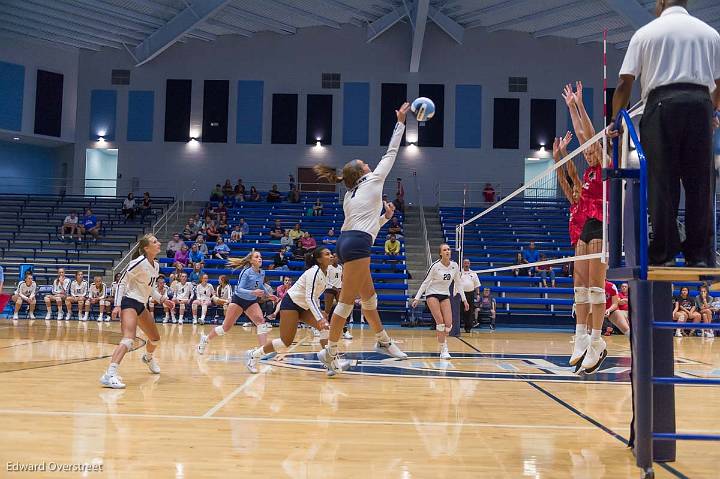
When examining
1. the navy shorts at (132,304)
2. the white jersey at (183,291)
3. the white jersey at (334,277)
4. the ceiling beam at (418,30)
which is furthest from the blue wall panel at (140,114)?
the navy shorts at (132,304)

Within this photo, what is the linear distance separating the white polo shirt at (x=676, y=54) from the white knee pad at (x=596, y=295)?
240cm

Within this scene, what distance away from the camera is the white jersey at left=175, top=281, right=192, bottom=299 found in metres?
17.8

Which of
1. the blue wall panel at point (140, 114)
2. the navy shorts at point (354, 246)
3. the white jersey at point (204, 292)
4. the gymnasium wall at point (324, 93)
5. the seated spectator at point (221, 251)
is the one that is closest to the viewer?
the navy shorts at point (354, 246)

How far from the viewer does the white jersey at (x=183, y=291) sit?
17.8 m

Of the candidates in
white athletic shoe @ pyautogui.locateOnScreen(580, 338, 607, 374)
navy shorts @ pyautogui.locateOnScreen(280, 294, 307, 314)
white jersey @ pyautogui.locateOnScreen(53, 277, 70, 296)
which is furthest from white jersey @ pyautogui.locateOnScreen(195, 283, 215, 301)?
white athletic shoe @ pyautogui.locateOnScreen(580, 338, 607, 374)

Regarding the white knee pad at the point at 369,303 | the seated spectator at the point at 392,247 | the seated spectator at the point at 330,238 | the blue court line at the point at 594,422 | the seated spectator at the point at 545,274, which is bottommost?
the blue court line at the point at 594,422

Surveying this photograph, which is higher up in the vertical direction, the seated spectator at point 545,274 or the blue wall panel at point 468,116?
the blue wall panel at point 468,116

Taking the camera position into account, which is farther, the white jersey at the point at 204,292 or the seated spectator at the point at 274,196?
the seated spectator at the point at 274,196

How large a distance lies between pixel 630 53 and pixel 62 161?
1150 inches

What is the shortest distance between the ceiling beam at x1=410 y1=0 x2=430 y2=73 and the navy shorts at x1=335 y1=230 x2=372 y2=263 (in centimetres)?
1659

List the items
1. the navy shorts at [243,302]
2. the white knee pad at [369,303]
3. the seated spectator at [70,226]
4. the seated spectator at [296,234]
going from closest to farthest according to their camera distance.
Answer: the white knee pad at [369,303] → the navy shorts at [243,302] → the seated spectator at [296,234] → the seated spectator at [70,226]

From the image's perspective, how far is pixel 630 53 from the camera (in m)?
3.74

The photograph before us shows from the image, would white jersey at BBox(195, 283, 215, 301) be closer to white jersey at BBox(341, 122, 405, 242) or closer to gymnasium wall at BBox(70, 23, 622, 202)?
gymnasium wall at BBox(70, 23, 622, 202)

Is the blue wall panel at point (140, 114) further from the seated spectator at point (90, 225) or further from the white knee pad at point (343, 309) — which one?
the white knee pad at point (343, 309)
